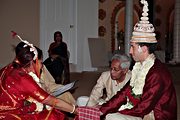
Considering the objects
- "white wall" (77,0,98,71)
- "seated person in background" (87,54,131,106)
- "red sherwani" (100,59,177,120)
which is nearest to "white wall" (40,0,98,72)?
"white wall" (77,0,98,71)

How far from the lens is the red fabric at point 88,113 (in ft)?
9.36

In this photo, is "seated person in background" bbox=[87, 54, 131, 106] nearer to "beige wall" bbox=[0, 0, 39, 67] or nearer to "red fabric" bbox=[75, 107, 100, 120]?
"red fabric" bbox=[75, 107, 100, 120]

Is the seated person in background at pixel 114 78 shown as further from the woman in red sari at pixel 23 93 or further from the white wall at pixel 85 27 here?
the white wall at pixel 85 27

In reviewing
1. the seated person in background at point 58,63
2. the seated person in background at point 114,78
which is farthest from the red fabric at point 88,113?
the seated person in background at point 58,63

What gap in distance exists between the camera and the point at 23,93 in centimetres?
274

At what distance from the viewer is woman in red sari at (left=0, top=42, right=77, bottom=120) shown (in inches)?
106

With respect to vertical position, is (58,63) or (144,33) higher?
(144,33)

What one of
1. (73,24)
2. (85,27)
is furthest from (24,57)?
(85,27)

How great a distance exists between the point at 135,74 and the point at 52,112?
0.71 meters

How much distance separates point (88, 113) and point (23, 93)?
20.0 inches

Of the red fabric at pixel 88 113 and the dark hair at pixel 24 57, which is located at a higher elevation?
the dark hair at pixel 24 57

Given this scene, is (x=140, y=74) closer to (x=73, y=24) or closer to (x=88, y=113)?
(x=88, y=113)

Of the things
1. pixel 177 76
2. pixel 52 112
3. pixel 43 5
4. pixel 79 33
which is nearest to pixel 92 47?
pixel 79 33

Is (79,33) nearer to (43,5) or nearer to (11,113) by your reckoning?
(43,5)
